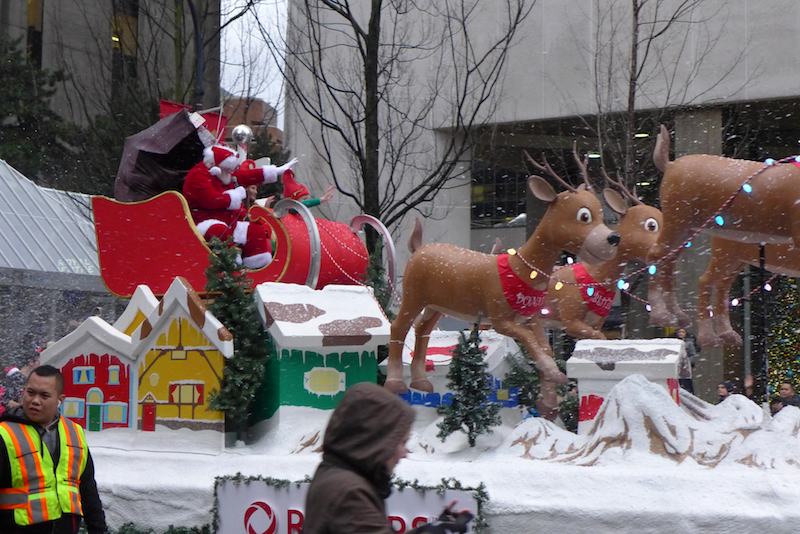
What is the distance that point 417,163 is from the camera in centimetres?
1509

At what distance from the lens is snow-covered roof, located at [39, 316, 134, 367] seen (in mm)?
7688

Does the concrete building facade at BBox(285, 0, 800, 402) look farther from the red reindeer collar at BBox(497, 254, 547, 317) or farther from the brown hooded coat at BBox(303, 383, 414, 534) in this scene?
the brown hooded coat at BBox(303, 383, 414, 534)

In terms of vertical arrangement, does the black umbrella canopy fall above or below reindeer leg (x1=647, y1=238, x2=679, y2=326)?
above

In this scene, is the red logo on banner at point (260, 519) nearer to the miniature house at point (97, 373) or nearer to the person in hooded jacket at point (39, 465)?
the miniature house at point (97, 373)

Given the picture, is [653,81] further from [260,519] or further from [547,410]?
[260,519]

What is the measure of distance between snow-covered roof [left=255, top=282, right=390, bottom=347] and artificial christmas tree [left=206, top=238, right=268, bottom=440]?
0.41 feet

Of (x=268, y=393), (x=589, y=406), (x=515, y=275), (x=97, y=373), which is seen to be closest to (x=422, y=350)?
(x=515, y=275)

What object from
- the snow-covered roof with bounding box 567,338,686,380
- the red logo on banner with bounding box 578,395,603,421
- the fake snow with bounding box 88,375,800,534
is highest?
the snow-covered roof with bounding box 567,338,686,380

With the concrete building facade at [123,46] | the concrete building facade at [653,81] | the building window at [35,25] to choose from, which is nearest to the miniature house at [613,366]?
the concrete building facade at [653,81]

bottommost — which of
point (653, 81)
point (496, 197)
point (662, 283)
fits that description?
point (662, 283)

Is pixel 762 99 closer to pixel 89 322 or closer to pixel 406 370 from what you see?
pixel 406 370

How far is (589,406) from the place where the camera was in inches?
255

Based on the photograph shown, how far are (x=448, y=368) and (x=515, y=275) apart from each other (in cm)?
84

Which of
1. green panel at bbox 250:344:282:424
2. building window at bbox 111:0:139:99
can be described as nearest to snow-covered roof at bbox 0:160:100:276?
building window at bbox 111:0:139:99
